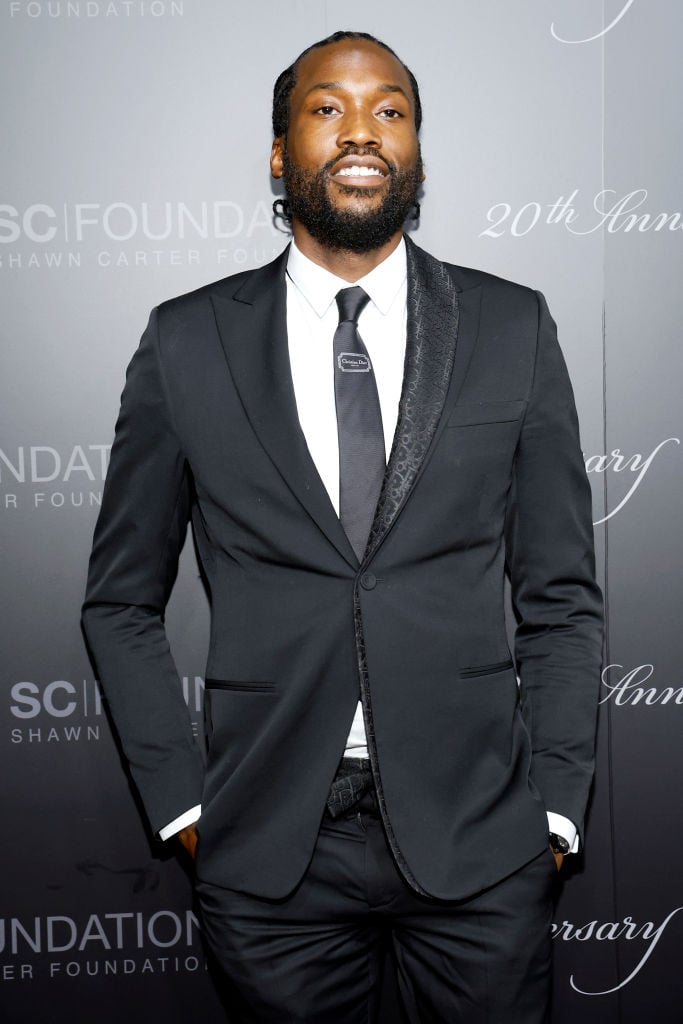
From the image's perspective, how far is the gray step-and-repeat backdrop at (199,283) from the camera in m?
2.10

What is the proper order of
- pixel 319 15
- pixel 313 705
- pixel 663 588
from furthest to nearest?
1. pixel 663 588
2. pixel 319 15
3. pixel 313 705

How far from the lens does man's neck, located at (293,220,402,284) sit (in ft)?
5.78

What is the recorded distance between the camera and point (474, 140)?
2137mm

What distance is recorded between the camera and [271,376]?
1.65m

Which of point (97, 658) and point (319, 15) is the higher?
point (319, 15)

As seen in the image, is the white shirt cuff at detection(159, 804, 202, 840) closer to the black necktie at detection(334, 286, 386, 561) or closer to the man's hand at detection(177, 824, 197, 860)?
the man's hand at detection(177, 824, 197, 860)

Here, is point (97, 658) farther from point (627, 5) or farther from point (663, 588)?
point (627, 5)

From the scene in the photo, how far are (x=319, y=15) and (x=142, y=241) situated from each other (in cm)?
58

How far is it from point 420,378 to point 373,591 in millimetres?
345

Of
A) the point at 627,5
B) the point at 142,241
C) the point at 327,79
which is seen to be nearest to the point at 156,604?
the point at 142,241

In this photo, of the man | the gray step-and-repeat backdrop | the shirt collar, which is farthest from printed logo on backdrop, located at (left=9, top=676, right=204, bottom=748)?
the shirt collar

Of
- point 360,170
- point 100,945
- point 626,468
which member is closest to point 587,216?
point 626,468

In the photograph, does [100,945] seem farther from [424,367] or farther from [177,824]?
[424,367]

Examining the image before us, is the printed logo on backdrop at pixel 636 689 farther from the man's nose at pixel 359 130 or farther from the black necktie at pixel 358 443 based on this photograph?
the man's nose at pixel 359 130
